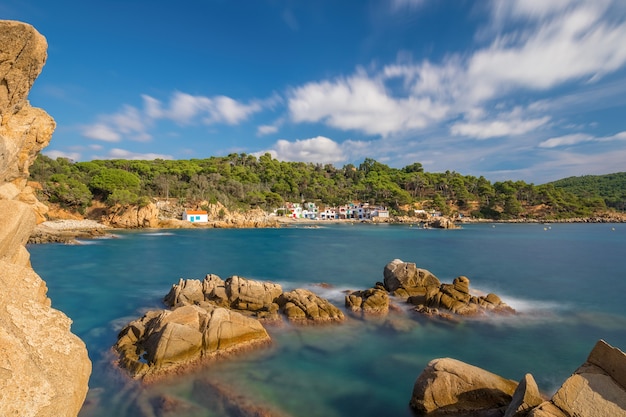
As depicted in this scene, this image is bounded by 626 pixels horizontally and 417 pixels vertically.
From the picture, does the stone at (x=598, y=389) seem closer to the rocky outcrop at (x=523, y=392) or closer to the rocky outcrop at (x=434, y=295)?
the rocky outcrop at (x=523, y=392)

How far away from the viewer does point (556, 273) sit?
30.1 m

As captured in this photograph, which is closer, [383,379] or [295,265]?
[383,379]

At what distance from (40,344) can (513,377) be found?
12971 millimetres

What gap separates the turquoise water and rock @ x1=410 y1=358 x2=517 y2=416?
0.85 meters

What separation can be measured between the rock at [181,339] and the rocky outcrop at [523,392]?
20.5 feet

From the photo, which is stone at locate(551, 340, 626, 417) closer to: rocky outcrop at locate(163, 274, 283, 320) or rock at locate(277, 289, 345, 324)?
rock at locate(277, 289, 345, 324)

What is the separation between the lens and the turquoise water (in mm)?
9773

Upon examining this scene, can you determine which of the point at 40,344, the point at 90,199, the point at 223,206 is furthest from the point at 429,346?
the point at 223,206

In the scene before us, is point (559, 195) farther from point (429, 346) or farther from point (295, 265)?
point (429, 346)

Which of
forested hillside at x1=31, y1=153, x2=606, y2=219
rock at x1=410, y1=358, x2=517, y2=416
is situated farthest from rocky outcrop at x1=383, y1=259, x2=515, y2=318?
forested hillside at x1=31, y1=153, x2=606, y2=219

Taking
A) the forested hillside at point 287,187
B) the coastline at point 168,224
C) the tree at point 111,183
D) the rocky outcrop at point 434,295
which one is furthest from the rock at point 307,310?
the tree at point 111,183

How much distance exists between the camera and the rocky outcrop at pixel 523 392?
6391 mm

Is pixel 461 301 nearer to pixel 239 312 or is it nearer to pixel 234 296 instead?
pixel 239 312

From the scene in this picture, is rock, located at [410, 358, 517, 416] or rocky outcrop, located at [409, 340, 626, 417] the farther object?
rock, located at [410, 358, 517, 416]
